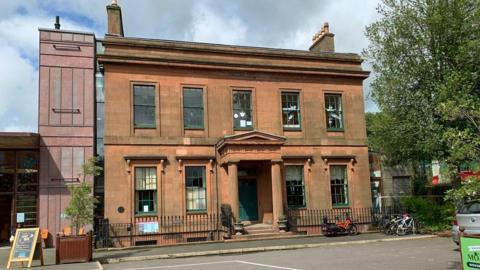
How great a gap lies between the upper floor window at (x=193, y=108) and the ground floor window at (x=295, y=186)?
4.83m

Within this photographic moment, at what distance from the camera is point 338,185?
23312 millimetres

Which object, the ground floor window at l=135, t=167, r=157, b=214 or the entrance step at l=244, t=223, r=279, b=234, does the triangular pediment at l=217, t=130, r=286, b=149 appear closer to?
the ground floor window at l=135, t=167, r=157, b=214

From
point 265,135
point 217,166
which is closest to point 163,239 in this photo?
point 217,166

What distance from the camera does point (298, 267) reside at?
11.8 meters

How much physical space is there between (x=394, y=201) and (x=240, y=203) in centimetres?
1051

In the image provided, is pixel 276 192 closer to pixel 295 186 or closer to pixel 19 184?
pixel 295 186

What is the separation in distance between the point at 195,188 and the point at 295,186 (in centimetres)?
489

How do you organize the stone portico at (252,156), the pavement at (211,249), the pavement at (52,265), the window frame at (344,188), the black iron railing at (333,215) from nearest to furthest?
1. the pavement at (52,265)
2. the pavement at (211,249)
3. the stone portico at (252,156)
4. the black iron railing at (333,215)
5. the window frame at (344,188)

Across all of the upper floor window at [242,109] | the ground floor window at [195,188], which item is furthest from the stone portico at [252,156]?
the upper floor window at [242,109]

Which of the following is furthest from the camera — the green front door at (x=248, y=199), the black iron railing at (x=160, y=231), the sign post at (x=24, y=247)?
the green front door at (x=248, y=199)

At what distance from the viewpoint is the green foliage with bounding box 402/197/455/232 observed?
20.4 metres

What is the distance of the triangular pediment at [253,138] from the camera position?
20266mm

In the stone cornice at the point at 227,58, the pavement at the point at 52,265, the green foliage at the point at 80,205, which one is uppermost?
the stone cornice at the point at 227,58

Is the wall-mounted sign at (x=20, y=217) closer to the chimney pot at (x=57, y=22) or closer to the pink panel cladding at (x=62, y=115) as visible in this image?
the pink panel cladding at (x=62, y=115)
